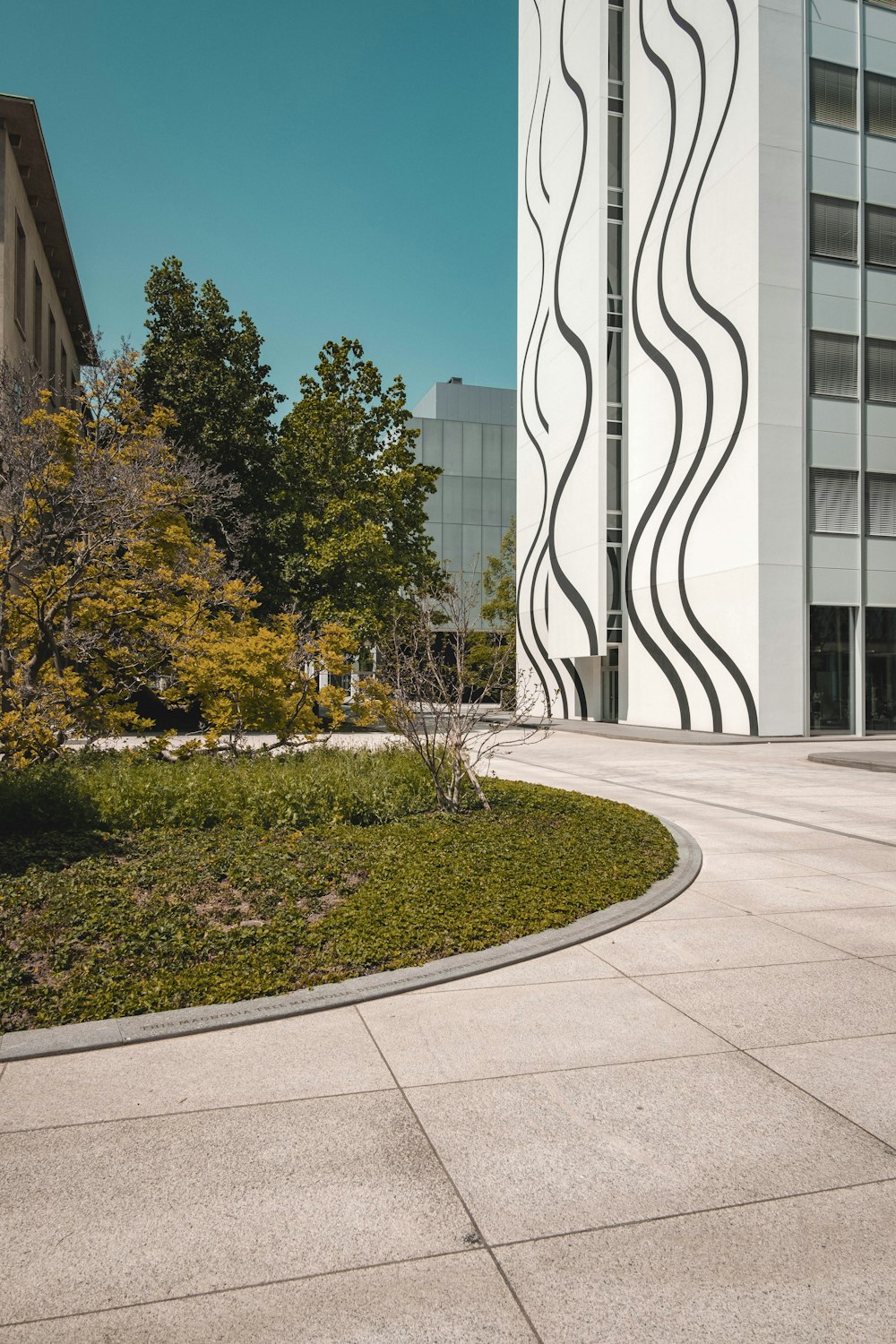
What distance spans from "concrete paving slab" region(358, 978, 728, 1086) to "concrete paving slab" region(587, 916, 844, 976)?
556 millimetres

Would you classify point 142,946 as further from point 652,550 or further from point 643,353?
point 643,353

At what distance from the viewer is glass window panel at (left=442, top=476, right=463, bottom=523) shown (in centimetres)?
6688

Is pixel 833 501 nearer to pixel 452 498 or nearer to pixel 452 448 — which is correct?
pixel 452 498

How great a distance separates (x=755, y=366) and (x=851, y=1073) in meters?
26.5

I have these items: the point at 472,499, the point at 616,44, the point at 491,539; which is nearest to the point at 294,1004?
the point at 616,44

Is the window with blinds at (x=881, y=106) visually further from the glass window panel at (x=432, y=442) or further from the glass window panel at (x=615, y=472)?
the glass window panel at (x=432, y=442)

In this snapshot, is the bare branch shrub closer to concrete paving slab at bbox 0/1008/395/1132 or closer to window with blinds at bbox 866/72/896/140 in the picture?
concrete paving slab at bbox 0/1008/395/1132

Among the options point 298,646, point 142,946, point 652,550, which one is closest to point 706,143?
point 652,550

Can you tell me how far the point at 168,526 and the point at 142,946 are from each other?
1587 centimetres

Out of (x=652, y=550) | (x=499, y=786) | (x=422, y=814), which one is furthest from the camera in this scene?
(x=652, y=550)

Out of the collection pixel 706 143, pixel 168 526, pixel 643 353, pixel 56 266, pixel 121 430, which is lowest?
pixel 168 526

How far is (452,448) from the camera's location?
67.6 metres

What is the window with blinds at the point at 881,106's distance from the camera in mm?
29219

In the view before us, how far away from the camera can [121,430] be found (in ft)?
55.6
